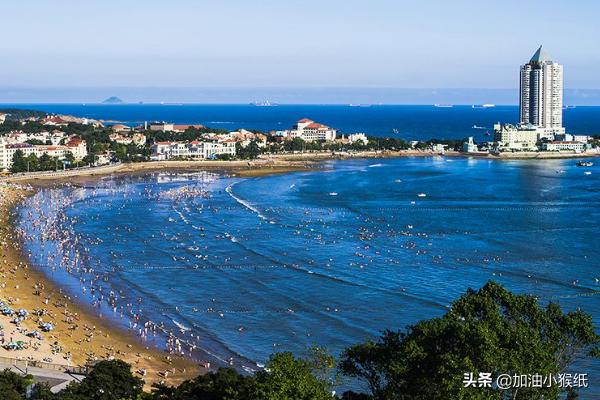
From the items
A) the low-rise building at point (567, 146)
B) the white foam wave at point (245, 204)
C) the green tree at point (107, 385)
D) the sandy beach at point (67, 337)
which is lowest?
the sandy beach at point (67, 337)

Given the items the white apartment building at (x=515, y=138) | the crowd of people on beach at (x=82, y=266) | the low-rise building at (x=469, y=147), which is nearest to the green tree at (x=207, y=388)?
the crowd of people on beach at (x=82, y=266)

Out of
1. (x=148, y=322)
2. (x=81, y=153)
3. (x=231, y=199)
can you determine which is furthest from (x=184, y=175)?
(x=148, y=322)

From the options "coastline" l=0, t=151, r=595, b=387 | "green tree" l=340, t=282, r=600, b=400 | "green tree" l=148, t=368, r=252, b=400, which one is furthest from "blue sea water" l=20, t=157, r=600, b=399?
"green tree" l=340, t=282, r=600, b=400

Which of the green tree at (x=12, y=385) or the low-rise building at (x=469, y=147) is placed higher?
the low-rise building at (x=469, y=147)

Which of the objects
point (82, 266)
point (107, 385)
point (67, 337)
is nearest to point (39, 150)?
point (82, 266)

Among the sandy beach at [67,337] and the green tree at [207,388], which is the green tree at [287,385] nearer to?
the green tree at [207,388]

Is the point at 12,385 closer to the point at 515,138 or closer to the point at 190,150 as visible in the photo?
the point at 190,150

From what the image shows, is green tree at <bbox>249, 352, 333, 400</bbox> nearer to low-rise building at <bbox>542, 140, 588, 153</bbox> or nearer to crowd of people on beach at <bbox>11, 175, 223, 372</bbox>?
crowd of people on beach at <bbox>11, 175, 223, 372</bbox>
